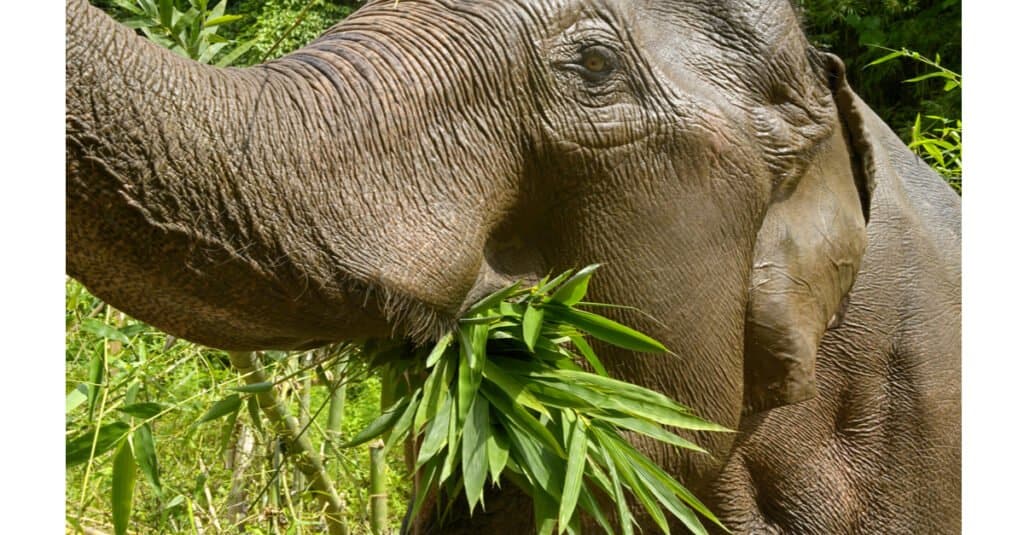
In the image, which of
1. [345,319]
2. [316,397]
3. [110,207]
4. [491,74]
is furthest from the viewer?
[316,397]

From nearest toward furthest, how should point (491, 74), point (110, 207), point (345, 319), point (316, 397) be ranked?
point (110, 207)
point (345, 319)
point (491, 74)
point (316, 397)

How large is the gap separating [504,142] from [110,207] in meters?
0.36

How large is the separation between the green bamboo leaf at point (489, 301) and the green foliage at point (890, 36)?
1205 mm

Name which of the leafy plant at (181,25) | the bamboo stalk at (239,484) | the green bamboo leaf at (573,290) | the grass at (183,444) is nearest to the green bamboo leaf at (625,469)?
the green bamboo leaf at (573,290)

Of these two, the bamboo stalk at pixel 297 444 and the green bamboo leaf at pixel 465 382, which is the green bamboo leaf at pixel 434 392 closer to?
the green bamboo leaf at pixel 465 382

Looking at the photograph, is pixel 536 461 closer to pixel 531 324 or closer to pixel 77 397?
pixel 531 324

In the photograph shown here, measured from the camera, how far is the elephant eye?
48.9 inches

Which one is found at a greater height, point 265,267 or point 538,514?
point 265,267

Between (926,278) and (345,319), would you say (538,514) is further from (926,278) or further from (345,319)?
(926,278)

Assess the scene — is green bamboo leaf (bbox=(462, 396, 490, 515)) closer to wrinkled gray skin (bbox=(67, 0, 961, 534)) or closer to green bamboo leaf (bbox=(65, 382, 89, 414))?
wrinkled gray skin (bbox=(67, 0, 961, 534))

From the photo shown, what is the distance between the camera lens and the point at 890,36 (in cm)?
247

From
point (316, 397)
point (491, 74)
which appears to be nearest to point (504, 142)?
point (491, 74)

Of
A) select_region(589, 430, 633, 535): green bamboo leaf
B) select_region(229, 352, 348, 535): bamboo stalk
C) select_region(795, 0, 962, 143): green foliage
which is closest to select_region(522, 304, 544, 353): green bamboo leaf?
select_region(589, 430, 633, 535): green bamboo leaf

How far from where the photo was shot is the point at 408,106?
3.62 ft
